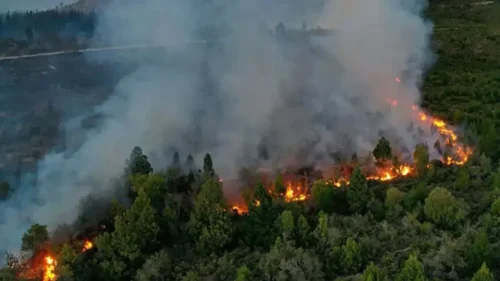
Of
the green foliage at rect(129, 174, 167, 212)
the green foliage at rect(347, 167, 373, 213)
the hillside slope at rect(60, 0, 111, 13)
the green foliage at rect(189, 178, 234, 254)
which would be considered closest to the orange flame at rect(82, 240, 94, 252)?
the green foliage at rect(129, 174, 167, 212)

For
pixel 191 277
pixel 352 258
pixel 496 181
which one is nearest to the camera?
pixel 191 277

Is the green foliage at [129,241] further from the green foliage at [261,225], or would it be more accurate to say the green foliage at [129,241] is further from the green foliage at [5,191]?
the green foliage at [5,191]

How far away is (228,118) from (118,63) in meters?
20.1

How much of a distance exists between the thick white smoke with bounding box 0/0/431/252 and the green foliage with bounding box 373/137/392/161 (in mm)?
1949

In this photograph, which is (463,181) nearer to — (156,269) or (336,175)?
(336,175)

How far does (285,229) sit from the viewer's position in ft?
59.2

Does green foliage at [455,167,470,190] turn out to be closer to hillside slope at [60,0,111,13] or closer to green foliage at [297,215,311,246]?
green foliage at [297,215,311,246]

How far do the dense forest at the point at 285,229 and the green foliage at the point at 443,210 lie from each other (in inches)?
1.1

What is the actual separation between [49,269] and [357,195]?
9177 millimetres

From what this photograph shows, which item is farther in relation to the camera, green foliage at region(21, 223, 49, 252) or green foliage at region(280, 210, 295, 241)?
green foliage at region(280, 210, 295, 241)

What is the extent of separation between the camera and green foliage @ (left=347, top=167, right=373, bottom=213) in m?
20.0

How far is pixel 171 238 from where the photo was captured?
19.0 meters

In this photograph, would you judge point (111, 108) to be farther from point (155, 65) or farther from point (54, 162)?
point (155, 65)

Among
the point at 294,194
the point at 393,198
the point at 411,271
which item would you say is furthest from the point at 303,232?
the point at 294,194
